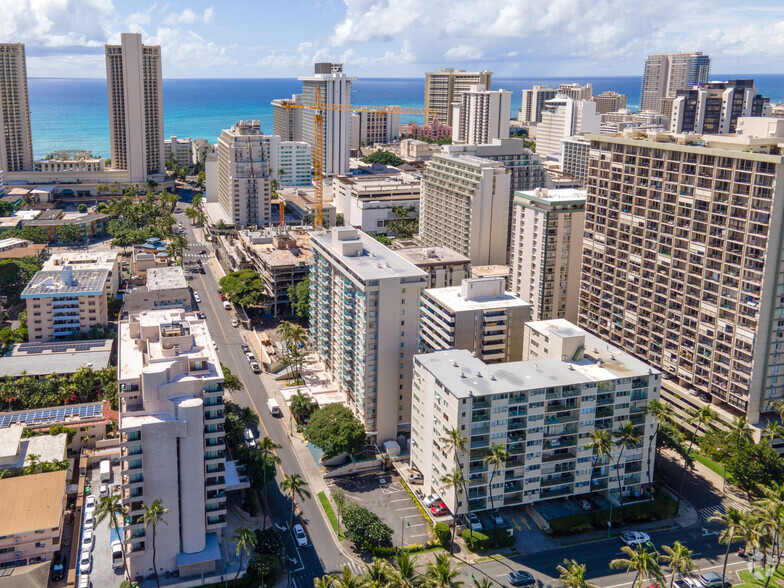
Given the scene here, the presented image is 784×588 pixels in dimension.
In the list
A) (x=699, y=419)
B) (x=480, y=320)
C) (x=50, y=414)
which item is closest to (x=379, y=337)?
(x=480, y=320)

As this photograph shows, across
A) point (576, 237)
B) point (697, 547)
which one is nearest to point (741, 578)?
point (697, 547)

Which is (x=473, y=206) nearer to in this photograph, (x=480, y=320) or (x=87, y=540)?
(x=480, y=320)

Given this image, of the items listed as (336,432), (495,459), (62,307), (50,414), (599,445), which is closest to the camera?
(495,459)

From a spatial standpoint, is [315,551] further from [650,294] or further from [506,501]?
[650,294]

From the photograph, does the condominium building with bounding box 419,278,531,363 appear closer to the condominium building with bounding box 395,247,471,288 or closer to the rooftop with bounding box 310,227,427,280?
the rooftop with bounding box 310,227,427,280

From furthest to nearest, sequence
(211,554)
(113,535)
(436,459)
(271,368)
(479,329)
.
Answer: (271,368) → (479,329) → (436,459) → (113,535) → (211,554)

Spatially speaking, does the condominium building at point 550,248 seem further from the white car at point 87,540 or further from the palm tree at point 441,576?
the white car at point 87,540

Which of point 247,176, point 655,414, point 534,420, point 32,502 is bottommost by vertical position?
point 32,502
